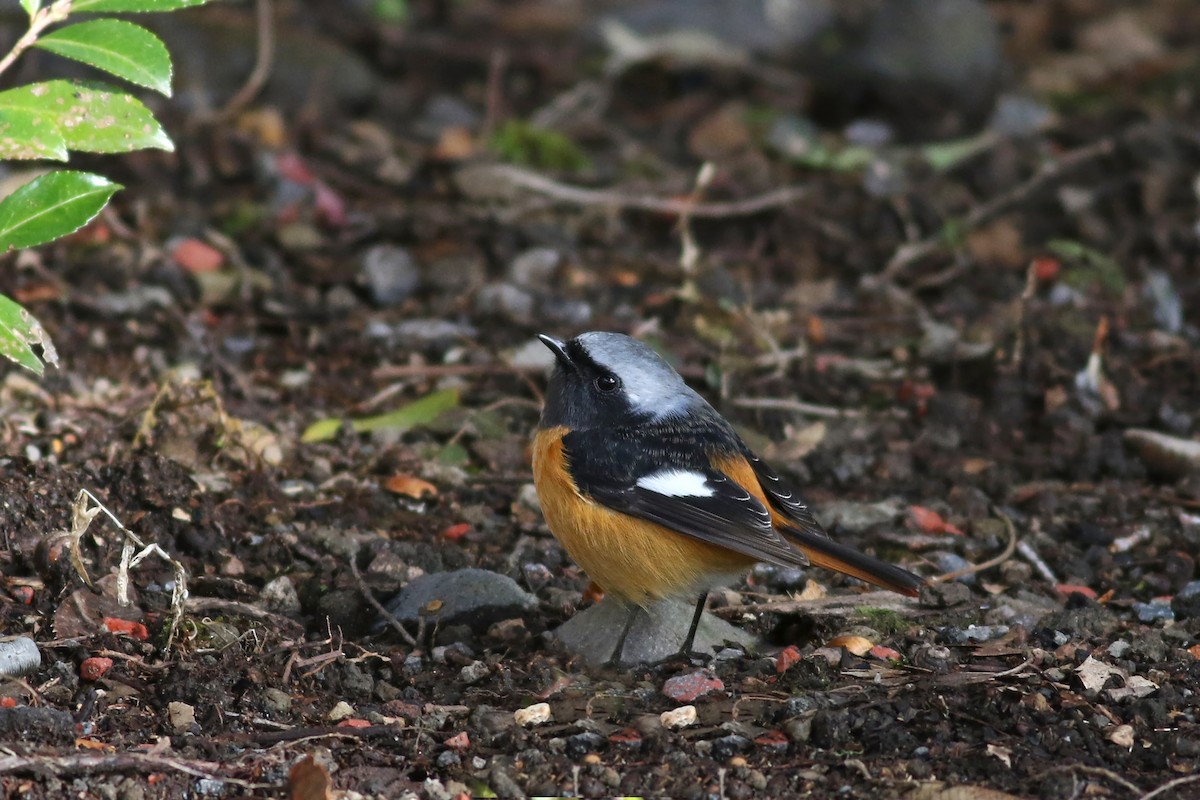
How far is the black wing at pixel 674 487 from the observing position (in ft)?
14.0

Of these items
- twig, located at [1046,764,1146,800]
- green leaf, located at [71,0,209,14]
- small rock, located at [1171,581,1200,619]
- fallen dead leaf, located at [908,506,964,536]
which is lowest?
small rock, located at [1171,581,1200,619]

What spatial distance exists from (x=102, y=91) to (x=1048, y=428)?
13.5ft

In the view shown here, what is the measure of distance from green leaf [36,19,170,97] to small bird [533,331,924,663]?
5.67 feet

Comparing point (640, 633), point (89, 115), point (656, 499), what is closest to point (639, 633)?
point (640, 633)

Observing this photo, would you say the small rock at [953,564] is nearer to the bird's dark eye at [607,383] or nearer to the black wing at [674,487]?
the black wing at [674,487]

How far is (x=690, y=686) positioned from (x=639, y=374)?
1.22m

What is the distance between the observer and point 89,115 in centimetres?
360

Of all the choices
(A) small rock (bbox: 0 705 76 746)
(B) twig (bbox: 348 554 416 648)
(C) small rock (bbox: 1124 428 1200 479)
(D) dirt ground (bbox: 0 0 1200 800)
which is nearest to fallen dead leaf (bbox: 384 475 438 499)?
(D) dirt ground (bbox: 0 0 1200 800)

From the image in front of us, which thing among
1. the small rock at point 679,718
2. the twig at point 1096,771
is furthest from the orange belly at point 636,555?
the twig at point 1096,771

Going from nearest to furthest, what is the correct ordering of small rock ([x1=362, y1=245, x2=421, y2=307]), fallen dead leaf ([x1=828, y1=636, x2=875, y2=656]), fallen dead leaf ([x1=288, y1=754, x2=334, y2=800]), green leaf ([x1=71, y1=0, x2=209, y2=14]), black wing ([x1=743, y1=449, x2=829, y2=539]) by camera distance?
fallen dead leaf ([x1=288, y1=754, x2=334, y2=800])
green leaf ([x1=71, y1=0, x2=209, y2=14])
fallen dead leaf ([x1=828, y1=636, x2=875, y2=656])
black wing ([x1=743, y1=449, x2=829, y2=539])
small rock ([x1=362, y1=245, x2=421, y2=307])

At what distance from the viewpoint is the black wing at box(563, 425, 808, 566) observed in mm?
4281

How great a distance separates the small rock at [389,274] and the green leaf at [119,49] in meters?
3.34

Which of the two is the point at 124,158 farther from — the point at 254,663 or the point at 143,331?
the point at 254,663

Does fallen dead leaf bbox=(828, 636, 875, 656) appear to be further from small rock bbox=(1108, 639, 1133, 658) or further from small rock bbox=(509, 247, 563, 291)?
small rock bbox=(509, 247, 563, 291)
